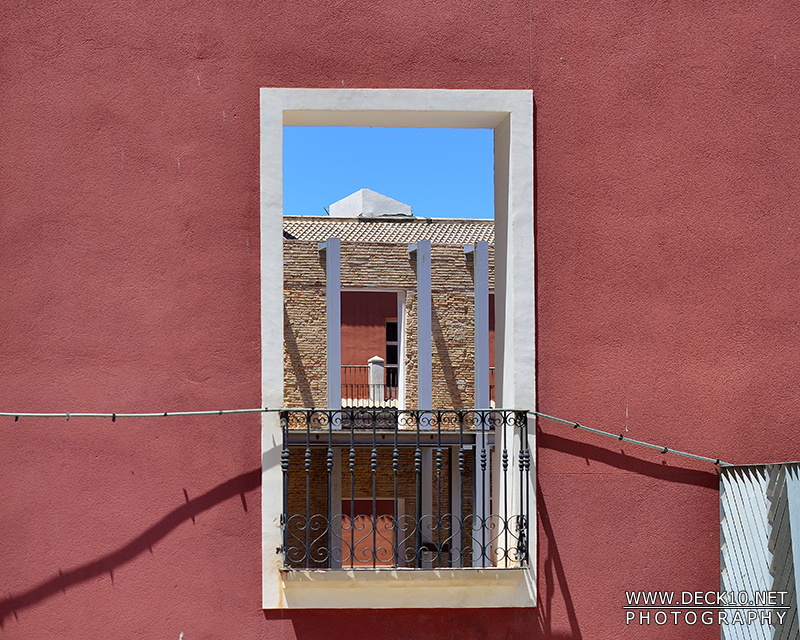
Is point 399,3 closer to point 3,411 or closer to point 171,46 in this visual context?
point 171,46

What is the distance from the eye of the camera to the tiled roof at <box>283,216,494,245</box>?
2409 centimetres

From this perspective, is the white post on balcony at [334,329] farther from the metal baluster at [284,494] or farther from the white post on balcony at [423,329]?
the metal baluster at [284,494]

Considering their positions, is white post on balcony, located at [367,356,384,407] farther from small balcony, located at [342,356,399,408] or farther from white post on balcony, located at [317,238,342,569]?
white post on balcony, located at [317,238,342,569]

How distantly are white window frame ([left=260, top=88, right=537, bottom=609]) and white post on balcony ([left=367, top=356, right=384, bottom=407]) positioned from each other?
15549mm

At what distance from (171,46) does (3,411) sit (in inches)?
86.1

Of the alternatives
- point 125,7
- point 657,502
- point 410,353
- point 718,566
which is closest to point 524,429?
point 657,502

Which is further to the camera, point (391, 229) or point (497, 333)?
point (391, 229)

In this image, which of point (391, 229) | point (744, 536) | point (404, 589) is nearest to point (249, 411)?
point (404, 589)

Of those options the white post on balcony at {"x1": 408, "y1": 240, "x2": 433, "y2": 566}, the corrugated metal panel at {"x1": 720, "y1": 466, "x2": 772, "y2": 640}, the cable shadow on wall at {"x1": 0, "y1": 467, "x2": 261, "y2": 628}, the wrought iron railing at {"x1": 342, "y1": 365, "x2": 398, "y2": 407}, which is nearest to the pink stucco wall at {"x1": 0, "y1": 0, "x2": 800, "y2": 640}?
the cable shadow on wall at {"x1": 0, "y1": 467, "x2": 261, "y2": 628}

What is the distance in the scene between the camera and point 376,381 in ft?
68.8

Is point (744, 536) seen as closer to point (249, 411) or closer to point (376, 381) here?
point (249, 411)

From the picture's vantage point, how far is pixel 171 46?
484cm

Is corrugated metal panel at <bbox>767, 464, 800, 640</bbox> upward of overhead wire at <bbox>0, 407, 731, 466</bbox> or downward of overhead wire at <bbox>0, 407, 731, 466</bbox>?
downward

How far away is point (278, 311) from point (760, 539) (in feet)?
9.27
